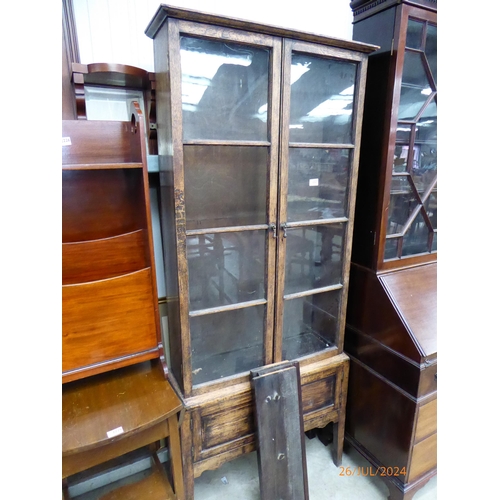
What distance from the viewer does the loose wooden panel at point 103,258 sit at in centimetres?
119

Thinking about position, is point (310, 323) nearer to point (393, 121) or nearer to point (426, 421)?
point (426, 421)

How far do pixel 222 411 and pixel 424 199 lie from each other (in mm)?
1274

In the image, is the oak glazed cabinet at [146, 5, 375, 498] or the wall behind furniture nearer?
the oak glazed cabinet at [146, 5, 375, 498]

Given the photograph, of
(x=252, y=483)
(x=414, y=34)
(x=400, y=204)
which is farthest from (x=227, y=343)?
(x=414, y=34)

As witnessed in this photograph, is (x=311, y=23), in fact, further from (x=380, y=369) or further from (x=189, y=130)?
(x=380, y=369)

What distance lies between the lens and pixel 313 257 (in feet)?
5.17

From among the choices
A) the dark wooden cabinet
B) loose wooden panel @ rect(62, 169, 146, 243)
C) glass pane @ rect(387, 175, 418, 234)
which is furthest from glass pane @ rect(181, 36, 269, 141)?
glass pane @ rect(387, 175, 418, 234)

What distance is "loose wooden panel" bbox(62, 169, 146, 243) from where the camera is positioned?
1.25 meters

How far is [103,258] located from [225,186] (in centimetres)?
53

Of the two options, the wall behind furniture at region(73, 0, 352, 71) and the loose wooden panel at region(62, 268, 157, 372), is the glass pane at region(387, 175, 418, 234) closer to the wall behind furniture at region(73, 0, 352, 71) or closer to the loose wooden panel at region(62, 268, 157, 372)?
the wall behind furniture at region(73, 0, 352, 71)

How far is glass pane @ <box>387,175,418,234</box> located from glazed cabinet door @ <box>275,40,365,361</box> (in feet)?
0.68

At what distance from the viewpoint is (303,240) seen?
1.52 m
